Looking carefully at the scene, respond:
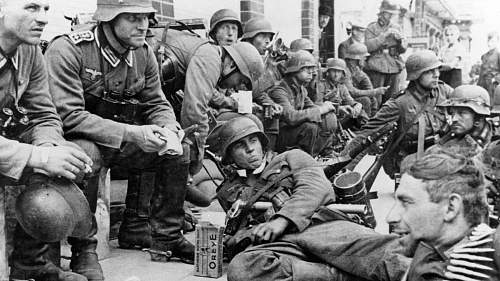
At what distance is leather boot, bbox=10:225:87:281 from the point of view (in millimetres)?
4348

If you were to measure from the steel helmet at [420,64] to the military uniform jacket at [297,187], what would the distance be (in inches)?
157

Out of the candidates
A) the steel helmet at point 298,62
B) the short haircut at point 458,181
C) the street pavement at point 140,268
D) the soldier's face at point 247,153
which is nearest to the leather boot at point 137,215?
the street pavement at point 140,268

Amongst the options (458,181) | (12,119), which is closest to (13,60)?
(12,119)

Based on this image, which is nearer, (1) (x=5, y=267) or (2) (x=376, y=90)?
(1) (x=5, y=267)

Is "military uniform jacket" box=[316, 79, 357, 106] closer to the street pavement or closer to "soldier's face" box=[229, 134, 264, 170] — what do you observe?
the street pavement

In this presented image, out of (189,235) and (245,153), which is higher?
(245,153)

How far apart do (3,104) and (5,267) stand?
36.2 inches

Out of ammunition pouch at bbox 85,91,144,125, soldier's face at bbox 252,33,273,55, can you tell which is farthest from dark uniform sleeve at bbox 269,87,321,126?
ammunition pouch at bbox 85,91,144,125

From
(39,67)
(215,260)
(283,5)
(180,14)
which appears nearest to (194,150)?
(215,260)

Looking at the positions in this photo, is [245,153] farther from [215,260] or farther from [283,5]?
[283,5]

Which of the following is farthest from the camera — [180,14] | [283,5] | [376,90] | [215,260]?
[283,5]

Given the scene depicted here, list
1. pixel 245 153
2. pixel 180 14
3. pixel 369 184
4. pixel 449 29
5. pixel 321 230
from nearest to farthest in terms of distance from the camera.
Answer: pixel 321 230 < pixel 245 153 < pixel 369 184 < pixel 180 14 < pixel 449 29

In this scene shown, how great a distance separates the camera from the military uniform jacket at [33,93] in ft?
14.0

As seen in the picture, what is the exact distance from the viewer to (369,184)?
23.5 feet
